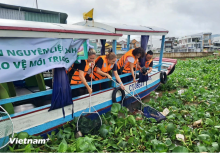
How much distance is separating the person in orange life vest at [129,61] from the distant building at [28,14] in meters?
8.52

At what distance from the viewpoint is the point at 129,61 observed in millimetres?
4871

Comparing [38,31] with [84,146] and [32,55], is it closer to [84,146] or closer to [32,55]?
[32,55]

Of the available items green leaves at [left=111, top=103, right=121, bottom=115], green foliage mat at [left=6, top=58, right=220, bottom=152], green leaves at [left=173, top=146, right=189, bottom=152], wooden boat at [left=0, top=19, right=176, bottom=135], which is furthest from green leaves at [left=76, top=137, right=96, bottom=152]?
green leaves at [left=173, top=146, right=189, bottom=152]

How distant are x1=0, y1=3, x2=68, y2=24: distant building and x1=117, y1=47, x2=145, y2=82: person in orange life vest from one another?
8520 mm

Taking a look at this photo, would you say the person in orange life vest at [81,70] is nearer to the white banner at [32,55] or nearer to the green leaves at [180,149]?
the white banner at [32,55]

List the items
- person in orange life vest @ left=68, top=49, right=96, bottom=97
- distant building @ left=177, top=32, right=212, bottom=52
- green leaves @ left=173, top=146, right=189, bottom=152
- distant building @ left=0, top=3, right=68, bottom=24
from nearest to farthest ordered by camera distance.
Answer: green leaves @ left=173, top=146, right=189, bottom=152 < person in orange life vest @ left=68, top=49, right=96, bottom=97 < distant building @ left=0, top=3, right=68, bottom=24 < distant building @ left=177, top=32, right=212, bottom=52

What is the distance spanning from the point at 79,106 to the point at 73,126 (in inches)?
18.3

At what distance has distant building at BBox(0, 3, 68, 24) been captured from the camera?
10.0 metres

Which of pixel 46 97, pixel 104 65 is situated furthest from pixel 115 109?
pixel 46 97

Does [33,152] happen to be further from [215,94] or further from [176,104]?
[215,94]

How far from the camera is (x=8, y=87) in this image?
10.6ft

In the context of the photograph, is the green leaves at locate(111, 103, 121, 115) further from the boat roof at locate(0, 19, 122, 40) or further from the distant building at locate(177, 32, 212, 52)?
the distant building at locate(177, 32, 212, 52)

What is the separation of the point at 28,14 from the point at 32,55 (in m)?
9.78

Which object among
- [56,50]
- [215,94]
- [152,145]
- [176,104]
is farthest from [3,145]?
[215,94]
